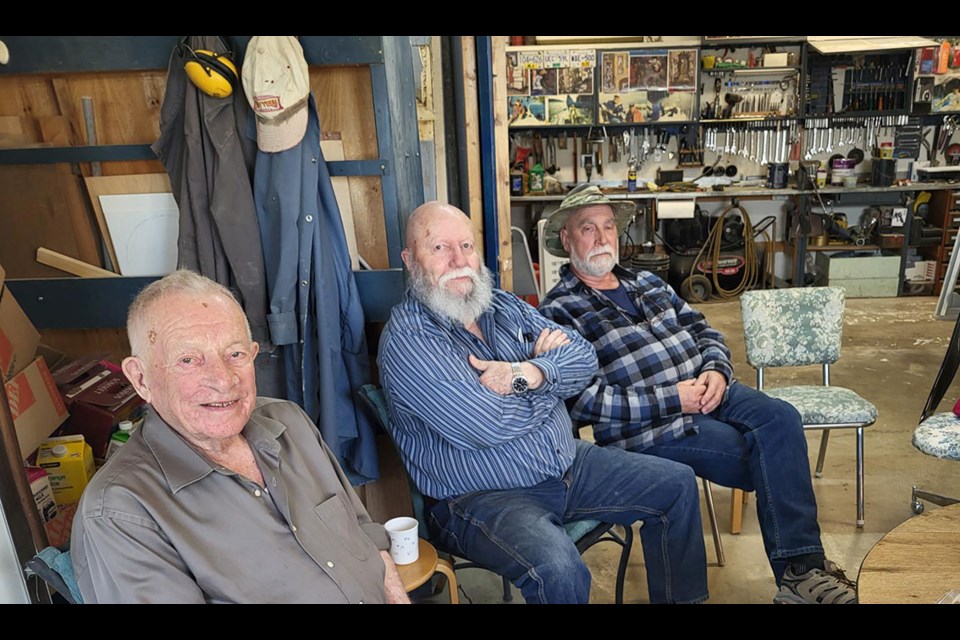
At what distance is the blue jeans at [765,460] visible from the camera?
7.08ft

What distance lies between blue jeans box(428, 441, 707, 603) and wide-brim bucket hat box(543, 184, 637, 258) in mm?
948

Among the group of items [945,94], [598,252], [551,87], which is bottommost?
[598,252]

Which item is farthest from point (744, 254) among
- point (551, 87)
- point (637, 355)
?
point (637, 355)

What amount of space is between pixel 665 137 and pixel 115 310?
18.3ft

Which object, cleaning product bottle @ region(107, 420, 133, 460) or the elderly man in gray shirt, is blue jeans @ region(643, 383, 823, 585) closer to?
the elderly man in gray shirt

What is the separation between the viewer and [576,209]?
2.69 metres

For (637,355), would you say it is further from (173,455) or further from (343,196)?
(173,455)

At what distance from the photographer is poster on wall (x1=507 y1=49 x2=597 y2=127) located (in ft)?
21.3

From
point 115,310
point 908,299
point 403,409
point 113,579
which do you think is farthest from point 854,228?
point 113,579

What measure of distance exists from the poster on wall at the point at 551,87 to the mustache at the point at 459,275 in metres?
4.74

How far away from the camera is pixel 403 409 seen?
1.97 metres

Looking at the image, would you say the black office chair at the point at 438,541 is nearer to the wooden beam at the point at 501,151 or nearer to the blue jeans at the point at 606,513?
the blue jeans at the point at 606,513

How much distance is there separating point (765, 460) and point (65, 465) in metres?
2.03

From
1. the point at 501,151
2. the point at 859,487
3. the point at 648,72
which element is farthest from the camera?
the point at 648,72
